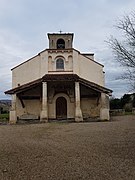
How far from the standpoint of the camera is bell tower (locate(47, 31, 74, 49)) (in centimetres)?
3272

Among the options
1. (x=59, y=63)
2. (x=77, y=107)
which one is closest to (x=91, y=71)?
(x=59, y=63)

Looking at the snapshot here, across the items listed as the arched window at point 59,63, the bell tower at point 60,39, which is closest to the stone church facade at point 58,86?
the arched window at point 59,63

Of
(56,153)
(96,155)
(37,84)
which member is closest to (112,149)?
(96,155)

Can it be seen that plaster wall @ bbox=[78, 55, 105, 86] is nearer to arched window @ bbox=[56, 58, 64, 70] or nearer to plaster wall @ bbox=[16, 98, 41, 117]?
arched window @ bbox=[56, 58, 64, 70]

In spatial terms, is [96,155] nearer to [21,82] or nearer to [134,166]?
[134,166]

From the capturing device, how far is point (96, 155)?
8.63 metres

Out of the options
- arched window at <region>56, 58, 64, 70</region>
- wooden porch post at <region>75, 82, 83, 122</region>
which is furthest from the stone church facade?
wooden porch post at <region>75, 82, 83, 122</region>

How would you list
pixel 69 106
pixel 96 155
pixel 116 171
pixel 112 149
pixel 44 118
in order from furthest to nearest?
pixel 69 106 < pixel 44 118 < pixel 112 149 < pixel 96 155 < pixel 116 171

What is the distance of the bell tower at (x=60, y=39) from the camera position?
32719 mm

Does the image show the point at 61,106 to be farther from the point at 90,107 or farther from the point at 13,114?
the point at 13,114

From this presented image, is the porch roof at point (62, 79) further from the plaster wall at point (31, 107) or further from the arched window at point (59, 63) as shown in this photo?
the arched window at point (59, 63)

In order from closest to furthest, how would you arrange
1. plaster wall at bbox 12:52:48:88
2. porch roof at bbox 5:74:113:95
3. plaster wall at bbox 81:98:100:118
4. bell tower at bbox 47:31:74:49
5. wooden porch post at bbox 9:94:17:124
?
porch roof at bbox 5:74:113:95, wooden porch post at bbox 9:94:17:124, plaster wall at bbox 12:52:48:88, plaster wall at bbox 81:98:100:118, bell tower at bbox 47:31:74:49

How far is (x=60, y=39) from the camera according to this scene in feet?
109

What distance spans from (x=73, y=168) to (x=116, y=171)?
108 centimetres
